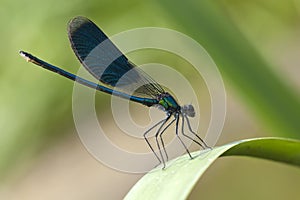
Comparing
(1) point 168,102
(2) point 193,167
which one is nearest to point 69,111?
(1) point 168,102

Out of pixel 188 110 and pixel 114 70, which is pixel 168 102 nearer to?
pixel 188 110

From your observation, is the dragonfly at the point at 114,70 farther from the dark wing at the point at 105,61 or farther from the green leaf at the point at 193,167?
the green leaf at the point at 193,167

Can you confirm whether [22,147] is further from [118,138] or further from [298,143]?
[298,143]

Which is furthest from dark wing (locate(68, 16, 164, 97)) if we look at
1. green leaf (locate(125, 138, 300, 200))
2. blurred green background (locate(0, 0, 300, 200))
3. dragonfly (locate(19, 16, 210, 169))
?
blurred green background (locate(0, 0, 300, 200))

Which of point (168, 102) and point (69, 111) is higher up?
point (69, 111)

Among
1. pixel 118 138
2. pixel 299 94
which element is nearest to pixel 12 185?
pixel 118 138

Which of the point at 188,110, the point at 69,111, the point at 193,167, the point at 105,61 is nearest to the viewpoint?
the point at 193,167

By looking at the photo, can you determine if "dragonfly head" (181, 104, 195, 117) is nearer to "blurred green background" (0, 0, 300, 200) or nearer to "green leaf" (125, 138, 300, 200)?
"green leaf" (125, 138, 300, 200)
